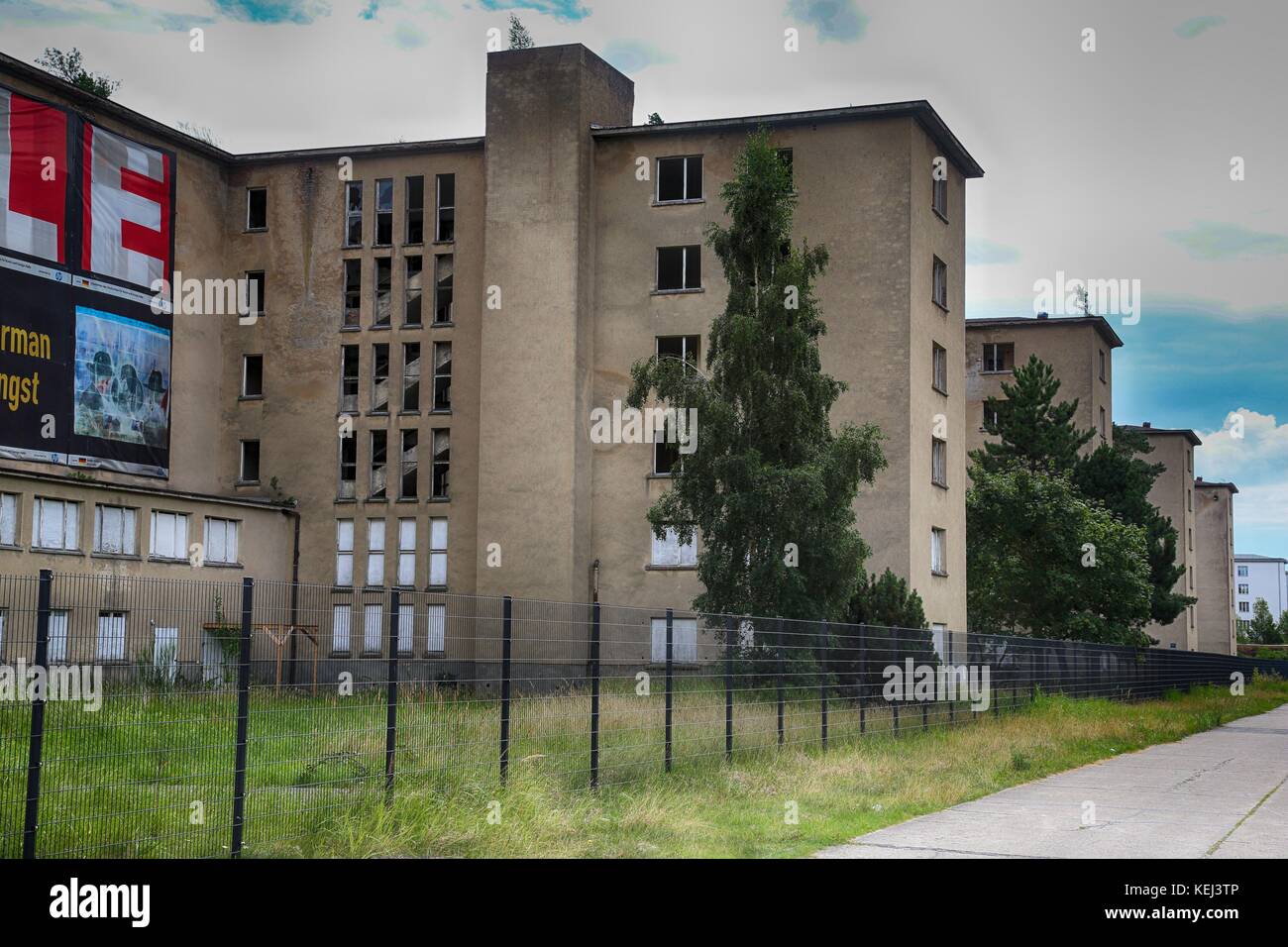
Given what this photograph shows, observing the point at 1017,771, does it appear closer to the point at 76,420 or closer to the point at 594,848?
the point at 594,848

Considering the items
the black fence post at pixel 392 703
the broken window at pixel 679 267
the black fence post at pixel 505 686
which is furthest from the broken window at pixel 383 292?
the black fence post at pixel 392 703

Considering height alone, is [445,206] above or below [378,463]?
above

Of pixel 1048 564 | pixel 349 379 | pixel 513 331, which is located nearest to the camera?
pixel 513 331

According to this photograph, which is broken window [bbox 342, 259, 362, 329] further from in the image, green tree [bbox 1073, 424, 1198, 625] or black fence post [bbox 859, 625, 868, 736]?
green tree [bbox 1073, 424, 1198, 625]

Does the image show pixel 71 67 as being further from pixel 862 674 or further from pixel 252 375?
pixel 862 674

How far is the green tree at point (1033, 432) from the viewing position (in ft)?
189

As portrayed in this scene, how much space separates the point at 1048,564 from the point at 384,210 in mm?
24858

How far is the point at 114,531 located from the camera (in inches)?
1510

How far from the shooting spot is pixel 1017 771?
19.6 metres

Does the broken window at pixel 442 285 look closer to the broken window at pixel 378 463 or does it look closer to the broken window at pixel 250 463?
the broken window at pixel 378 463

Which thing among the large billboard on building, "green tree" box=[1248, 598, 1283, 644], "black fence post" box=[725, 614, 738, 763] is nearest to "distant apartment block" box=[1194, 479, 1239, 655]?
"green tree" box=[1248, 598, 1283, 644]

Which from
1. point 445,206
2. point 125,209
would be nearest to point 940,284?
point 445,206
